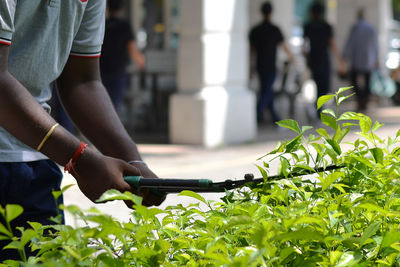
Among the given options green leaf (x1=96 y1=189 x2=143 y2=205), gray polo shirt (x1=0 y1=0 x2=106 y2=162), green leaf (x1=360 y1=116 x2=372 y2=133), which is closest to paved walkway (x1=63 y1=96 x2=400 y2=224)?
gray polo shirt (x1=0 y1=0 x2=106 y2=162)

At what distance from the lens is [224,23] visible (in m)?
10.9

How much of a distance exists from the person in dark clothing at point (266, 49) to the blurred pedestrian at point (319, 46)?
1.45ft

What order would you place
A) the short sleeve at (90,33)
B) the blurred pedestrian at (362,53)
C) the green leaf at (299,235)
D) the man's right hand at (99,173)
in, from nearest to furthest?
the green leaf at (299,235)
the man's right hand at (99,173)
the short sleeve at (90,33)
the blurred pedestrian at (362,53)

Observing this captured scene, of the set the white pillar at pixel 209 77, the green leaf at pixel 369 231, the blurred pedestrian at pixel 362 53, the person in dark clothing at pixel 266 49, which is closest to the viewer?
the green leaf at pixel 369 231

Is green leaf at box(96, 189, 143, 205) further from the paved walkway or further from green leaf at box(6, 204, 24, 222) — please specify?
the paved walkway

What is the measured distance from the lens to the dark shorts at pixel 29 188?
2259mm

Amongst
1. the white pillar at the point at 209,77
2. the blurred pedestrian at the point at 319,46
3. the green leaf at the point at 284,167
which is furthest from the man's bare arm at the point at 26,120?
the blurred pedestrian at the point at 319,46

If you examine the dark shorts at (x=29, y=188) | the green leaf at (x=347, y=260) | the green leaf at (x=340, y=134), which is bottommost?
the dark shorts at (x=29, y=188)

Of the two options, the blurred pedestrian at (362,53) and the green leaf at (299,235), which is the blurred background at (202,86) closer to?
the blurred pedestrian at (362,53)

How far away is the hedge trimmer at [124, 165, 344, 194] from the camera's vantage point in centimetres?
156

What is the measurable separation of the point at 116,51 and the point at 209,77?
154 centimetres

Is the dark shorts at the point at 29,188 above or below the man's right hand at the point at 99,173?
below

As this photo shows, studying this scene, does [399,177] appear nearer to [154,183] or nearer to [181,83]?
[154,183]

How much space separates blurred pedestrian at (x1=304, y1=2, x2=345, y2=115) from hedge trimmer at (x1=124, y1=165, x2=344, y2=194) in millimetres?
11165
